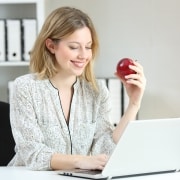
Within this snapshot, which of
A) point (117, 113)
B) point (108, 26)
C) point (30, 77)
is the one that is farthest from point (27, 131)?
point (108, 26)

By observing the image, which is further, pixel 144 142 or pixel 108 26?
pixel 108 26

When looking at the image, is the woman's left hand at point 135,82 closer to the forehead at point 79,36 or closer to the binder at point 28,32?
the forehead at point 79,36

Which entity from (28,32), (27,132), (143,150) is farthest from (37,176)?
(28,32)

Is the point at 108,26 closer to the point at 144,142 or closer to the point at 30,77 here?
the point at 30,77

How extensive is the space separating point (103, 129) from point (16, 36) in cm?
130

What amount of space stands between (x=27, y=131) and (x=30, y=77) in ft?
0.82

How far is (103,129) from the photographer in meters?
2.11

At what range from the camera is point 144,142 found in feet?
5.09

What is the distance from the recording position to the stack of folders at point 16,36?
10.5 feet

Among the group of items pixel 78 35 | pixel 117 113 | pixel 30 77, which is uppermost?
pixel 78 35

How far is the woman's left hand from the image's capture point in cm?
198

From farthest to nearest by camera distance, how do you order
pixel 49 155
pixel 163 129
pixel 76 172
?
pixel 49 155 → pixel 76 172 → pixel 163 129

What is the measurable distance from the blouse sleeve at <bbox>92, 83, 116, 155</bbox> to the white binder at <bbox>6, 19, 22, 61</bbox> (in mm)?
1185

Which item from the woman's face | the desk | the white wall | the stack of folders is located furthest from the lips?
the white wall
